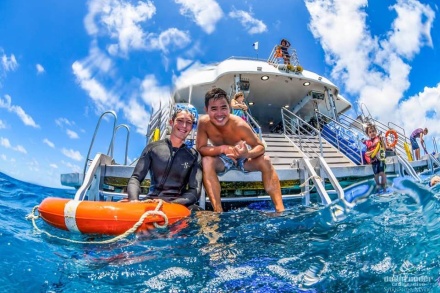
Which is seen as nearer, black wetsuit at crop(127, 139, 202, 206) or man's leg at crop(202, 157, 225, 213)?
black wetsuit at crop(127, 139, 202, 206)

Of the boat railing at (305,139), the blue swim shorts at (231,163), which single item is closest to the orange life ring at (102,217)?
the blue swim shorts at (231,163)

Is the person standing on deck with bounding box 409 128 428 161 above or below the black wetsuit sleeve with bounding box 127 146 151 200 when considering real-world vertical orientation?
above

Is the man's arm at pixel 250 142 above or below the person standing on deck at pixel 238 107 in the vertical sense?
below

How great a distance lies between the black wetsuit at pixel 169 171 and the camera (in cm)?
250

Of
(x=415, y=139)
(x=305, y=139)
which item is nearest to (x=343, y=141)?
(x=305, y=139)

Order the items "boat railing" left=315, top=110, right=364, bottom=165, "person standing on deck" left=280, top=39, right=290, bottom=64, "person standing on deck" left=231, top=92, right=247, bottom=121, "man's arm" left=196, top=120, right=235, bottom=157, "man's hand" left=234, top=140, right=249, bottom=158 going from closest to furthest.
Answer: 1. "man's hand" left=234, top=140, right=249, bottom=158
2. "man's arm" left=196, top=120, right=235, bottom=157
3. "person standing on deck" left=231, top=92, right=247, bottom=121
4. "boat railing" left=315, top=110, right=364, bottom=165
5. "person standing on deck" left=280, top=39, right=290, bottom=64

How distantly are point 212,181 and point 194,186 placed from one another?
0.26 metres

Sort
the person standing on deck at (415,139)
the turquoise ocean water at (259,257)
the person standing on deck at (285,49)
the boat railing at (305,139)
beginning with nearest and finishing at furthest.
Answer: the turquoise ocean water at (259,257)
the boat railing at (305,139)
the person standing on deck at (415,139)
the person standing on deck at (285,49)

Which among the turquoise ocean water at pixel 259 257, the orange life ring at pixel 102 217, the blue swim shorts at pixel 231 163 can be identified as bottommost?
the turquoise ocean water at pixel 259 257

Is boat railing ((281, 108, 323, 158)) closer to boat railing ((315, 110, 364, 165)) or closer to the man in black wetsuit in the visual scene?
boat railing ((315, 110, 364, 165))

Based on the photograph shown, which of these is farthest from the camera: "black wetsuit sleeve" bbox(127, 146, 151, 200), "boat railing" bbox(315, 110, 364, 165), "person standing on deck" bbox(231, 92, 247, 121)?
"boat railing" bbox(315, 110, 364, 165)

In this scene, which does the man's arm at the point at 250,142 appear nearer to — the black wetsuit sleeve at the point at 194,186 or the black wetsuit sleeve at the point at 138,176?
the black wetsuit sleeve at the point at 194,186

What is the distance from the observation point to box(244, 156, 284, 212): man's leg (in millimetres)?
2787

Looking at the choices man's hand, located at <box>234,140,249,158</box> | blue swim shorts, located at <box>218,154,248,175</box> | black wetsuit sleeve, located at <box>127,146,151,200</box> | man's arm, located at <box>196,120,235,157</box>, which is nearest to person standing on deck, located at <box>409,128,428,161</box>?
blue swim shorts, located at <box>218,154,248,175</box>
